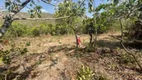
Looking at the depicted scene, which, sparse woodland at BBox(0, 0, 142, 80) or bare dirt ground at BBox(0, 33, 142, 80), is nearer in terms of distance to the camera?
sparse woodland at BBox(0, 0, 142, 80)

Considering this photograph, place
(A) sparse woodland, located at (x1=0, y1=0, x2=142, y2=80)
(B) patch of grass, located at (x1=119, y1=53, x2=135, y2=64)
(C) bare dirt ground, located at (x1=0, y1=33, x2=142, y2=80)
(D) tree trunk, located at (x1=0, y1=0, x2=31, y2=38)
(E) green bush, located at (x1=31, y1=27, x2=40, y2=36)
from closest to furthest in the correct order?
1. (D) tree trunk, located at (x1=0, y1=0, x2=31, y2=38)
2. (A) sparse woodland, located at (x1=0, y1=0, x2=142, y2=80)
3. (C) bare dirt ground, located at (x1=0, y1=33, x2=142, y2=80)
4. (B) patch of grass, located at (x1=119, y1=53, x2=135, y2=64)
5. (E) green bush, located at (x1=31, y1=27, x2=40, y2=36)

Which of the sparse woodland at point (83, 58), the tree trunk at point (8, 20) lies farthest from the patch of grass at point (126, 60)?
the tree trunk at point (8, 20)

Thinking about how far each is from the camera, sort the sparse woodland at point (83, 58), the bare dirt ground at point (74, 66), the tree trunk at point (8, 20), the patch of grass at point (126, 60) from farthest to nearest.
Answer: the patch of grass at point (126, 60) < the bare dirt ground at point (74, 66) < the sparse woodland at point (83, 58) < the tree trunk at point (8, 20)

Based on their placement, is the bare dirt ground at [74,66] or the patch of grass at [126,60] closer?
the bare dirt ground at [74,66]

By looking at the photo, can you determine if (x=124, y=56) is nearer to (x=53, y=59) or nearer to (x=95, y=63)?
(x=95, y=63)

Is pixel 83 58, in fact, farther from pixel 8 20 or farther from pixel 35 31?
pixel 35 31

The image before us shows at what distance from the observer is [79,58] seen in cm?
1530

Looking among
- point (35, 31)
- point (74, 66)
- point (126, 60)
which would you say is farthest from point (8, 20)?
point (35, 31)

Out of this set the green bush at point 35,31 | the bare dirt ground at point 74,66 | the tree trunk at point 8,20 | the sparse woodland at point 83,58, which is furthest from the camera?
the green bush at point 35,31

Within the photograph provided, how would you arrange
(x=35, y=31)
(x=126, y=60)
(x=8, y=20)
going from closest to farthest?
(x=8, y=20)
(x=126, y=60)
(x=35, y=31)

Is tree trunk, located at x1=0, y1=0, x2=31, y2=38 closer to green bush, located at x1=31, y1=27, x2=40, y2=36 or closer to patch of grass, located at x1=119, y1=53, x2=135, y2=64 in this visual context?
patch of grass, located at x1=119, y1=53, x2=135, y2=64

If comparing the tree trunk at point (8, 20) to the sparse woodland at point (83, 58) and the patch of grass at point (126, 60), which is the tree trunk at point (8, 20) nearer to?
the sparse woodland at point (83, 58)

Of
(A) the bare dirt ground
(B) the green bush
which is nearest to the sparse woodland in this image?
(A) the bare dirt ground

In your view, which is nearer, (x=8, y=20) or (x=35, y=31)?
(x=8, y=20)
